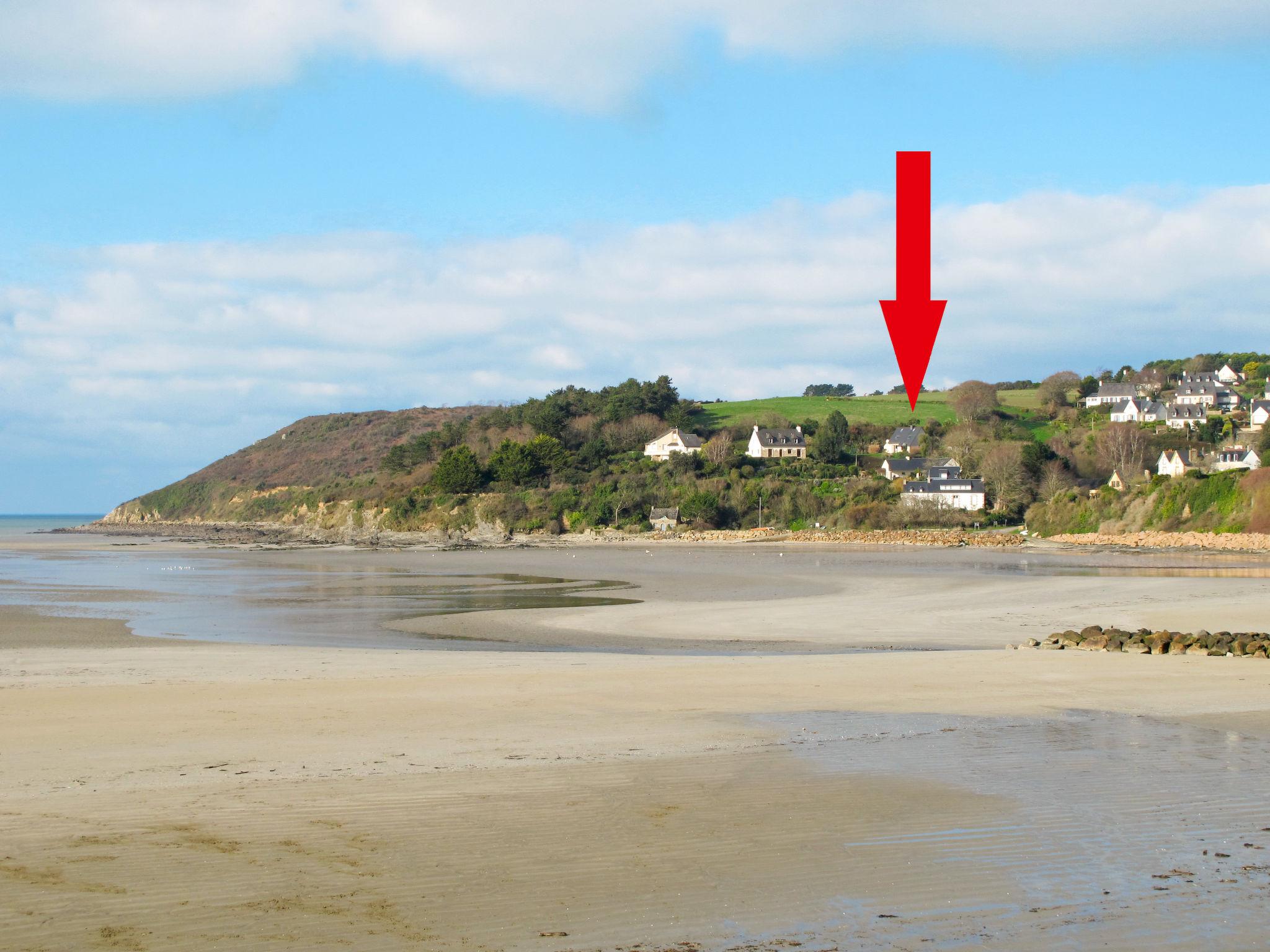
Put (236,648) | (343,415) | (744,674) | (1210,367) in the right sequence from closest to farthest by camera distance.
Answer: (744,674)
(236,648)
(1210,367)
(343,415)

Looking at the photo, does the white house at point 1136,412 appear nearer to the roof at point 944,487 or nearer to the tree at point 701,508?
the roof at point 944,487

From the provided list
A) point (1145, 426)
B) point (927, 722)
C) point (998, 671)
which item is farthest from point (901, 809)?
point (1145, 426)

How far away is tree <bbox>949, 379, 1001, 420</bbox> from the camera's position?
10338 cm

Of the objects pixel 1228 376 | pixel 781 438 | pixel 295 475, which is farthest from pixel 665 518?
pixel 1228 376

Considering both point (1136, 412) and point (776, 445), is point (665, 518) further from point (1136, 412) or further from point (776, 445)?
point (1136, 412)

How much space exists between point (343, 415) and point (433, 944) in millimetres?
161942

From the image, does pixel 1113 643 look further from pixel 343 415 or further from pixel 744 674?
pixel 343 415

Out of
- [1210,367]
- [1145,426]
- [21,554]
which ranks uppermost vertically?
[1210,367]

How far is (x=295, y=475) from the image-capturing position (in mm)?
135000

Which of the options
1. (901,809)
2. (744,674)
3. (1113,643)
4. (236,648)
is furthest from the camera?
(236,648)

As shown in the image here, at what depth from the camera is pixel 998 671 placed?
14.7 metres

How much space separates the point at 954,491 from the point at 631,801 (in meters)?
74.9

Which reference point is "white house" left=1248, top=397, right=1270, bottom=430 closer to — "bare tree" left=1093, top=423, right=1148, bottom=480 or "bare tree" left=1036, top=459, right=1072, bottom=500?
"bare tree" left=1093, top=423, right=1148, bottom=480

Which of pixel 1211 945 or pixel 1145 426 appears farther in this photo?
pixel 1145 426
